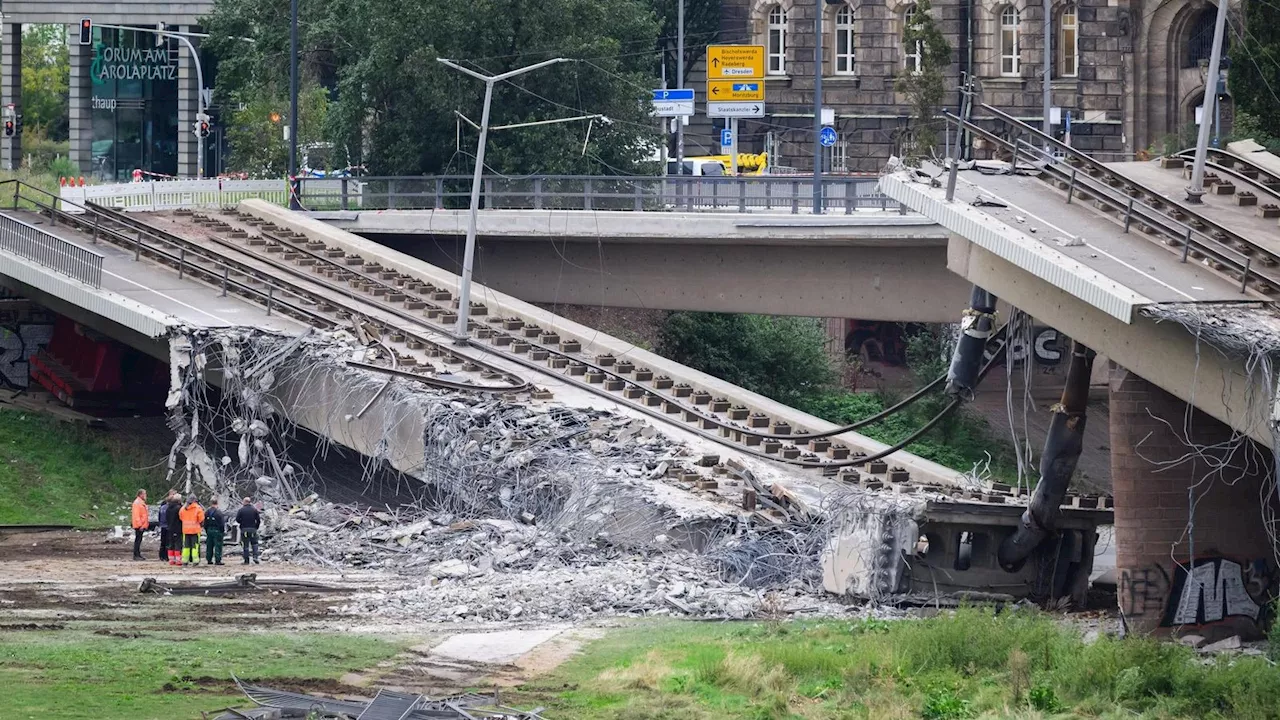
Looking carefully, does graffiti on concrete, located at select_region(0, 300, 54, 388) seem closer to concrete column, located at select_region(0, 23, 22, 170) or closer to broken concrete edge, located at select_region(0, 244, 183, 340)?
broken concrete edge, located at select_region(0, 244, 183, 340)

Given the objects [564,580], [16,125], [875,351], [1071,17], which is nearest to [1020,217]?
[564,580]

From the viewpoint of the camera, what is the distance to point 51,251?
41.4 m

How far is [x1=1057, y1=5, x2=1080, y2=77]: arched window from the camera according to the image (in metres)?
71.2

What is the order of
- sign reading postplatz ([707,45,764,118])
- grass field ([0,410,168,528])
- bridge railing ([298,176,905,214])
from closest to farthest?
grass field ([0,410,168,528])
bridge railing ([298,176,905,214])
sign reading postplatz ([707,45,764,118])

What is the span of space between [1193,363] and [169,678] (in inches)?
547

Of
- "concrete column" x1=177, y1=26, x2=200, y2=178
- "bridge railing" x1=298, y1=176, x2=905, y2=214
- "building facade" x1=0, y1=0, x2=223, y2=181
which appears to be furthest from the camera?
"concrete column" x1=177, y1=26, x2=200, y2=178

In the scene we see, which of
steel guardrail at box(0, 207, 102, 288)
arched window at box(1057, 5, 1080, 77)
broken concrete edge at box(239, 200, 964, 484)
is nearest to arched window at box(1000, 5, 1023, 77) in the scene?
arched window at box(1057, 5, 1080, 77)

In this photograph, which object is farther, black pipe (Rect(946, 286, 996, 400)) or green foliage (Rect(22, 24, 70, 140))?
green foliage (Rect(22, 24, 70, 140))

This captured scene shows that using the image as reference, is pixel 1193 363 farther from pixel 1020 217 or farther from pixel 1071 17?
pixel 1071 17

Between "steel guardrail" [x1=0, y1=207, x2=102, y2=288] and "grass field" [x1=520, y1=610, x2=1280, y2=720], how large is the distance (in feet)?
68.2

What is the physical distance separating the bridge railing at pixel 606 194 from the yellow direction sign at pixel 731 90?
20.7 feet

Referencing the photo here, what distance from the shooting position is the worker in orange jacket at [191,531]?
32.0m

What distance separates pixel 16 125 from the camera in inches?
3105

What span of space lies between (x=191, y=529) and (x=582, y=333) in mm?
13241
